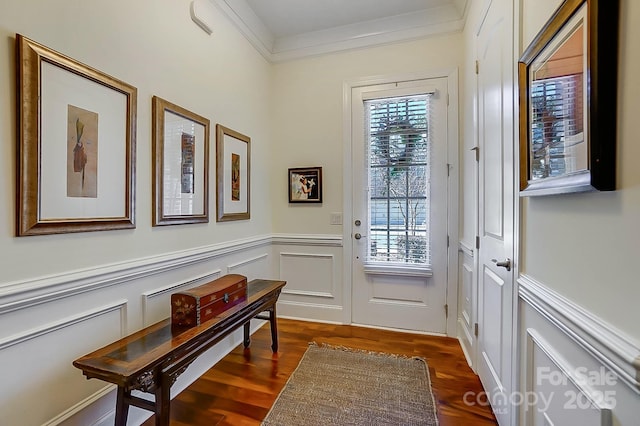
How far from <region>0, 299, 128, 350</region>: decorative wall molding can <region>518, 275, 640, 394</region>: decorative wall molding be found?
189 cm

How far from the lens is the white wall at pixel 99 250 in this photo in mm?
1124

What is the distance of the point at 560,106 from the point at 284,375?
2170 millimetres

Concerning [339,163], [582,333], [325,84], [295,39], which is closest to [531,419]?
[582,333]

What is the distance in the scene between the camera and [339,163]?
3021 mm

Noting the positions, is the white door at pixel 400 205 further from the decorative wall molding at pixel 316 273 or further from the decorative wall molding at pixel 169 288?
the decorative wall molding at pixel 169 288

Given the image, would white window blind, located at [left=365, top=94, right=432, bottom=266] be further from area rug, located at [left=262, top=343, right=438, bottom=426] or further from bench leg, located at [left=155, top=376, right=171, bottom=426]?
bench leg, located at [left=155, top=376, right=171, bottom=426]

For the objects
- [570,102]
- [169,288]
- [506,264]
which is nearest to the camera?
[570,102]

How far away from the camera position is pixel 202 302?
5.47ft

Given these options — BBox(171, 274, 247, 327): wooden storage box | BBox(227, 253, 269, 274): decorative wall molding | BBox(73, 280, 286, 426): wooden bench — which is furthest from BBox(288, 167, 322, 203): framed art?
BBox(73, 280, 286, 426): wooden bench

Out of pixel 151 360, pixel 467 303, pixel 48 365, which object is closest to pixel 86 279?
A: pixel 48 365

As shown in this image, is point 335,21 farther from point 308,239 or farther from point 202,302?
point 202,302

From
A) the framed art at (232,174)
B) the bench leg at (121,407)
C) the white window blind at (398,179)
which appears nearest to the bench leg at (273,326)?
the framed art at (232,174)

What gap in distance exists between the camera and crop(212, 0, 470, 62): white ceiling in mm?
2590

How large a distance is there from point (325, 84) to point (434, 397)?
111 inches
